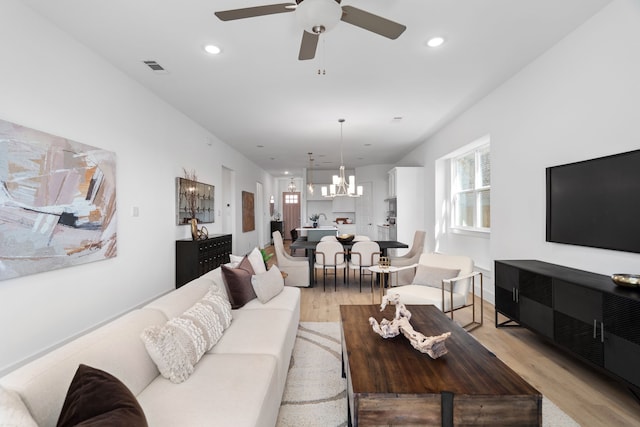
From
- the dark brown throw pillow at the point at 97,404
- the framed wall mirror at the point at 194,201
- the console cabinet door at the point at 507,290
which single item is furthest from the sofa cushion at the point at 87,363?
the framed wall mirror at the point at 194,201

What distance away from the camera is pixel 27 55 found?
8.48ft

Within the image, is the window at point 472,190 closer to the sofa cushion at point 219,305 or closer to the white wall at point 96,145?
the sofa cushion at point 219,305

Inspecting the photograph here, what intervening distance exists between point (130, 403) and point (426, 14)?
3.17m

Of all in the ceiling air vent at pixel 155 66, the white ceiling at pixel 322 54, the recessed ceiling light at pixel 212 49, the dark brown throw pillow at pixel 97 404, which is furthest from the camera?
the ceiling air vent at pixel 155 66

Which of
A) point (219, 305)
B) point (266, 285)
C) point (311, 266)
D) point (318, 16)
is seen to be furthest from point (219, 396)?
point (311, 266)

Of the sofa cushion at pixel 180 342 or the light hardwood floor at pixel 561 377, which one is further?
the light hardwood floor at pixel 561 377

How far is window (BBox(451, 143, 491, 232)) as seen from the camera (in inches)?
201

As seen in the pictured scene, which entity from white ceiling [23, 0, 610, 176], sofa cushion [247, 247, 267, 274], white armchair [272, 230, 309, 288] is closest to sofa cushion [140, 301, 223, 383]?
sofa cushion [247, 247, 267, 274]

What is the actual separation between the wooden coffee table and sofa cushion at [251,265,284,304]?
1298mm

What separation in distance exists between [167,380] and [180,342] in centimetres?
18

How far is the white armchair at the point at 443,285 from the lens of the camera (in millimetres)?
3311

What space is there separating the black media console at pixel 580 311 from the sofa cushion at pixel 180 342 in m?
2.60

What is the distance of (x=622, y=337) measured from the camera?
2023mm

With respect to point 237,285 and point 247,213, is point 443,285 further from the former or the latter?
point 247,213
